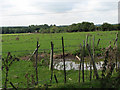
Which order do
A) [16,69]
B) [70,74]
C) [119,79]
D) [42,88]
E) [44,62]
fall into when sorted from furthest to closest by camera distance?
[44,62] → [16,69] → [70,74] → [119,79] → [42,88]

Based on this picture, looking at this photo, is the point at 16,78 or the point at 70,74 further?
the point at 70,74

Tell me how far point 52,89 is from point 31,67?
4193 mm

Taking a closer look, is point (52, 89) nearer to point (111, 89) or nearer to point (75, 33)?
point (111, 89)

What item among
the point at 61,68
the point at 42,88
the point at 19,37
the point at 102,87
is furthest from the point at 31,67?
the point at 19,37

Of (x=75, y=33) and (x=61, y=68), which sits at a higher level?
(x=75, y=33)

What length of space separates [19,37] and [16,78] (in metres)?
22.1

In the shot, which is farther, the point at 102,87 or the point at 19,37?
the point at 19,37

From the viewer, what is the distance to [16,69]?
30.2 feet

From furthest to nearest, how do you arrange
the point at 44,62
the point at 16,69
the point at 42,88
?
the point at 44,62
the point at 16,69
the point at 42,88

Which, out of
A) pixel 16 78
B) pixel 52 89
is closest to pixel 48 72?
pixel 16 78

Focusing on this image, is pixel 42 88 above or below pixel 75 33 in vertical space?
below

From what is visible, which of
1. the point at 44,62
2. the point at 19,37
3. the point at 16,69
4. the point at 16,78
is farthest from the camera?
the point at 19,37

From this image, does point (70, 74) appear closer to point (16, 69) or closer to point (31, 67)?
point (31, 67)

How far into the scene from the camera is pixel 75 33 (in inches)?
1156
